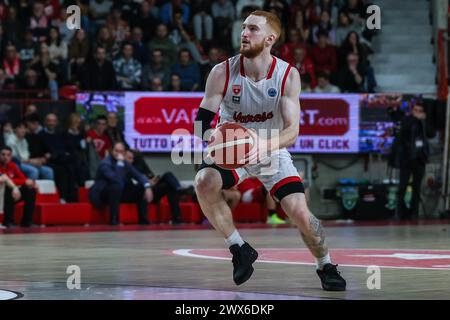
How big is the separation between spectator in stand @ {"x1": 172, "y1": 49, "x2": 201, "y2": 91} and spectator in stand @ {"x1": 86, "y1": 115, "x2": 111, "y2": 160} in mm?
2044

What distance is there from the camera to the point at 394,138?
1997 centimetres

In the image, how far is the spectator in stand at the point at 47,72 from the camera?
63.7ft

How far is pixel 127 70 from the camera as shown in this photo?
789 inches

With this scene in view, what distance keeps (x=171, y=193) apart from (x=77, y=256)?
7.58 metres

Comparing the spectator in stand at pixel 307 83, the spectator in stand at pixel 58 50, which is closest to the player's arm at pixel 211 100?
the spectator in stand at pixel 58 50

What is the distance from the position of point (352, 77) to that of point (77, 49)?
5.27m

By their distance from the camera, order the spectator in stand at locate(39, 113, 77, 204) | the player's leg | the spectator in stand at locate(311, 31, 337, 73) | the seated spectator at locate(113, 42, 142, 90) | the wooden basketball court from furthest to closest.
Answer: the spectator in stand at locate(311, 31, 337, 73), the seated spectator at locate(113, 42, 142, 90), the spectator in stand at locate(39, 113, 77, 204), the player's leg, the wooden basketball court

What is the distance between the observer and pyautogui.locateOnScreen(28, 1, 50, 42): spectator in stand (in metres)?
20.4

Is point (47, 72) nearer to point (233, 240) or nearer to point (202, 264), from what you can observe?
point (202, 264)

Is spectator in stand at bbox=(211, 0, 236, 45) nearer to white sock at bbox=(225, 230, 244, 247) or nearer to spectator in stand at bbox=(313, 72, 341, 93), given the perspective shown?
spectator in stand at bbox=(313, 72, 341, 93)

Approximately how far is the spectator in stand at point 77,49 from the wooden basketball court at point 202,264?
487cm

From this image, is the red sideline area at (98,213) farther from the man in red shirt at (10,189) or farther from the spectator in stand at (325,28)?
the spectator in stand at (325,28)

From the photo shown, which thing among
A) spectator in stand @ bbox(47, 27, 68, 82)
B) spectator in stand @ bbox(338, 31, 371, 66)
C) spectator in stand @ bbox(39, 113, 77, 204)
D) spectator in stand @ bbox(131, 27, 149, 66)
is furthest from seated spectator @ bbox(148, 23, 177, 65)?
spectator in stand @ bbox(338, 31, 371, 66)
